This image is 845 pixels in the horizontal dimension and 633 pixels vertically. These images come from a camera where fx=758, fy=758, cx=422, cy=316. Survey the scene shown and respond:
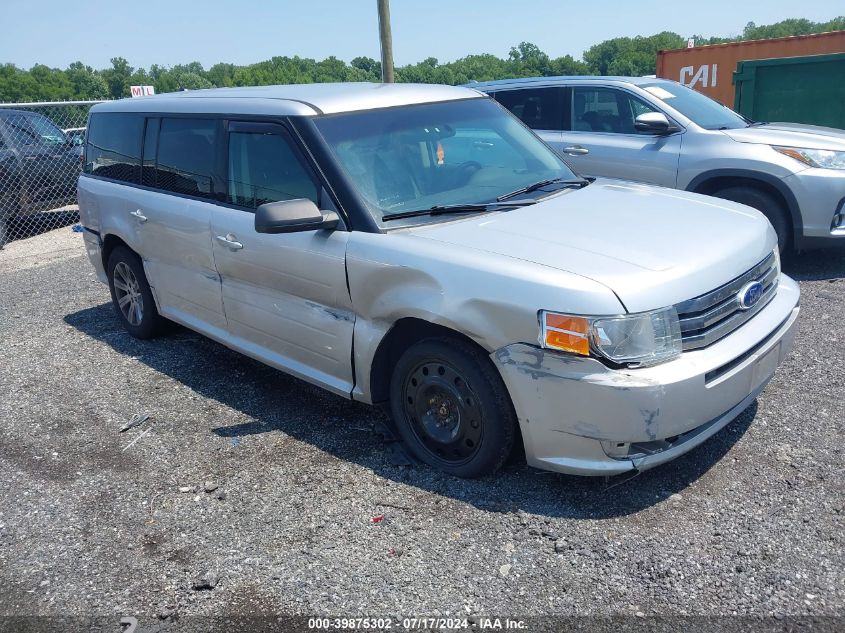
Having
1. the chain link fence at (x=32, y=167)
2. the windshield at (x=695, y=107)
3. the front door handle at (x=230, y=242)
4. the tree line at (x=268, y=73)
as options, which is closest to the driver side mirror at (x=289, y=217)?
the front door handle at (x=230, y=242)

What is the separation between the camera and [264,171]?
4371 millimetres

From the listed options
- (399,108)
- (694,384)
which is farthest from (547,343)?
(399,108)

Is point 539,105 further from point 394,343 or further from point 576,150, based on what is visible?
point 394,343

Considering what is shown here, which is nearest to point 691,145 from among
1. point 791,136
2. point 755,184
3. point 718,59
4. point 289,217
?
point 755,184

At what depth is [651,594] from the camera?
9.36 feet

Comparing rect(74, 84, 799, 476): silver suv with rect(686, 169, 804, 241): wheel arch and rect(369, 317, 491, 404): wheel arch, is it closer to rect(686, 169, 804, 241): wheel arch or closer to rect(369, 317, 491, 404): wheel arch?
rect(369, 317, 491, 404): wheel arch

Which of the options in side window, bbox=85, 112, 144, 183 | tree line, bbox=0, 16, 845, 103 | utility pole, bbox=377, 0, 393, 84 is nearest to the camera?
side window, bbox=85, 112, 144, 183

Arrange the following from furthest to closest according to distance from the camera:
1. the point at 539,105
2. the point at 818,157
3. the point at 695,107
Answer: the point at 539,105
the point at 695,107
the point at 818,157

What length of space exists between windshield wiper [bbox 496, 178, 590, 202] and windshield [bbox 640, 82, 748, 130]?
10.2ft

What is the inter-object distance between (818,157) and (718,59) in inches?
449

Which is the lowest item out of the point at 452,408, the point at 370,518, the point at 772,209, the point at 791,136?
the point at 370,518

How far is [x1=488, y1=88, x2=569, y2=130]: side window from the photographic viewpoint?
776cm

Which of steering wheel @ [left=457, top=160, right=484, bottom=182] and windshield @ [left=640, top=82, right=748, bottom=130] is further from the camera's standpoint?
windshield @ [left=640, top=82, right=748, bottom=130]

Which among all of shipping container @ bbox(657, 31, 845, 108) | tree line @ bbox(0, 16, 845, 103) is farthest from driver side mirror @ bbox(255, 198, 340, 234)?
tree line @ bbox(0, 16, 845, 103)
